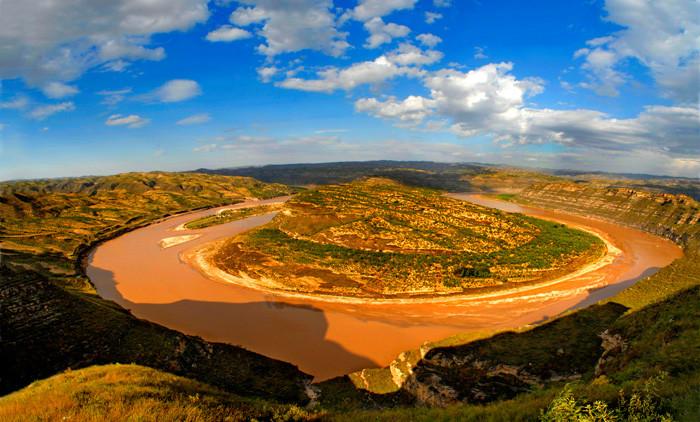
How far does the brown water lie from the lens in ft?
108

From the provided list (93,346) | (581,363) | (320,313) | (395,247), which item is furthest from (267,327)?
(395,247)

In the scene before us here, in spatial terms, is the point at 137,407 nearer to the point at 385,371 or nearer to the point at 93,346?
the point at 93,346

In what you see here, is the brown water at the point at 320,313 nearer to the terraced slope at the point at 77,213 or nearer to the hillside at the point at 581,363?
the hillside at the point at 581,363

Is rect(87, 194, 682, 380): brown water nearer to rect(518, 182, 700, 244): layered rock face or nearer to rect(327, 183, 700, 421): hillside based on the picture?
rect(327, 183, 700, 421): hillside

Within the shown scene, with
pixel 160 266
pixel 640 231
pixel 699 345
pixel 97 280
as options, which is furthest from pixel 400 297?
pixel 640 231

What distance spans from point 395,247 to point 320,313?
25.1 m

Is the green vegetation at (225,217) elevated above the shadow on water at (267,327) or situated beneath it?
elevated above

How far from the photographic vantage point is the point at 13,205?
291ft

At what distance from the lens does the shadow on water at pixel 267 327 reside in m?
30.7

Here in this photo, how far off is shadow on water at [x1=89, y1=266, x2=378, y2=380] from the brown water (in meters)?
0.10

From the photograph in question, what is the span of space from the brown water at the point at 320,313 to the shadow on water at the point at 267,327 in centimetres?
10

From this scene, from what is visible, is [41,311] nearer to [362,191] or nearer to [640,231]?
[362,191]

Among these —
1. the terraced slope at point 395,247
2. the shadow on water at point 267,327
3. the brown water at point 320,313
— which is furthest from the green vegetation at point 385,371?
the terraced slope at point 395,247

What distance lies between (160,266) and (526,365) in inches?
2432
